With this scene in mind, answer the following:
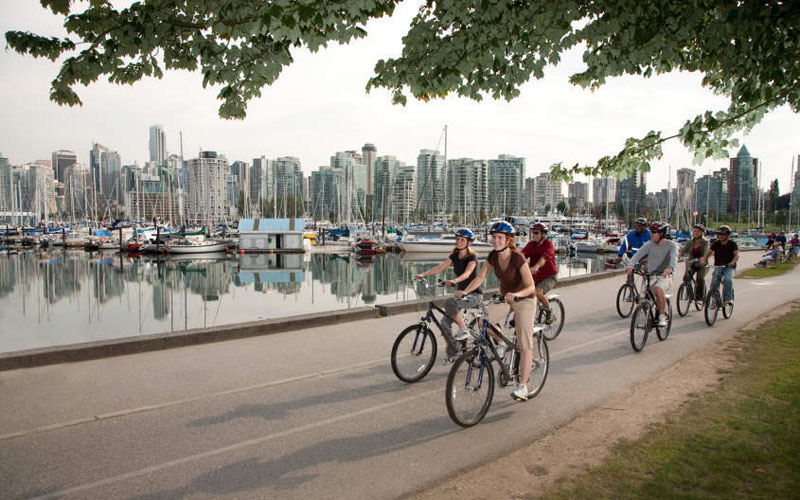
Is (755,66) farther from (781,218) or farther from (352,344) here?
(781,218)

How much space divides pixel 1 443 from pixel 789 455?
7.07m

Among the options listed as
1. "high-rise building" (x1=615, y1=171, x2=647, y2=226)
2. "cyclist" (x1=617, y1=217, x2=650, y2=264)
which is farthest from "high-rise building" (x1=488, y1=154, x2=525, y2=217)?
"cyclist" (x1=617, y1=217, x2=650, y2=264)

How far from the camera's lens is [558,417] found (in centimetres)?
586

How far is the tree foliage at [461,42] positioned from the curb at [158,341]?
4595mm

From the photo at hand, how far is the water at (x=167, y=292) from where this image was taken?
20906 mm

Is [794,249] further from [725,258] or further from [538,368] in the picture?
[538,368]

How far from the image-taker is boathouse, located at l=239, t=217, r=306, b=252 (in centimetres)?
6700

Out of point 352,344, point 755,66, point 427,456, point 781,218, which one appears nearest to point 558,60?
point 755,66

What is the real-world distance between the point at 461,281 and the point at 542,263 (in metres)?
2.47

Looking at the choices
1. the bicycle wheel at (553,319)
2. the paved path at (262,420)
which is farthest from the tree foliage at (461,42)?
the bicycle wheel at (553,319)

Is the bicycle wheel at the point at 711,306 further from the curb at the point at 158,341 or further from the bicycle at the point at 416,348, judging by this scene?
the curb at the point at 158,341

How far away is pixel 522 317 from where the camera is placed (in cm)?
611

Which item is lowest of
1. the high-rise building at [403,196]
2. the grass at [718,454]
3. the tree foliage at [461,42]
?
the grass at [718,454]

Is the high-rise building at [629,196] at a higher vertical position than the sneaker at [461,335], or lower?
higher
